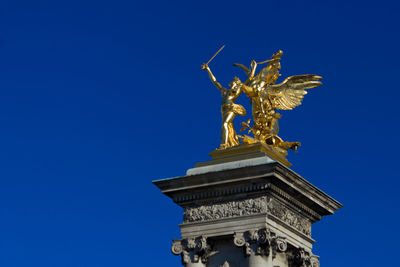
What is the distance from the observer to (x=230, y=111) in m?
26.8

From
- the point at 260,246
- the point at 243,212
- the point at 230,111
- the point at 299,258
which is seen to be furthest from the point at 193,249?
the point at 230,111

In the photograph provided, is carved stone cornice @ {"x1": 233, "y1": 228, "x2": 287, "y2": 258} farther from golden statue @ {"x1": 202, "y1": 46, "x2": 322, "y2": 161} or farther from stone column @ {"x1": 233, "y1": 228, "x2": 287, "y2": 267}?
golden statue @ {"x1": 202, "y1": 46, "x2": 322, "y2": 161}

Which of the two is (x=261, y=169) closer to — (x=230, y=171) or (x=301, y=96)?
(x=230, y=171)

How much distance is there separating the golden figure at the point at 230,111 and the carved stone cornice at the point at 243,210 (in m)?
2.12

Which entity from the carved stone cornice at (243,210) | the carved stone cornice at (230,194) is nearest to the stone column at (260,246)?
the carved stone cornice at (243,210)

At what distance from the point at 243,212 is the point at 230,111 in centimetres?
370

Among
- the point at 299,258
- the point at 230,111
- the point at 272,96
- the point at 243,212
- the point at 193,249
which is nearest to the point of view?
the point at 243,212

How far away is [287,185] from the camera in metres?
24.6

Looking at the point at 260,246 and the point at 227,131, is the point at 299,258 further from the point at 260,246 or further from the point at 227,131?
the point at 227,131

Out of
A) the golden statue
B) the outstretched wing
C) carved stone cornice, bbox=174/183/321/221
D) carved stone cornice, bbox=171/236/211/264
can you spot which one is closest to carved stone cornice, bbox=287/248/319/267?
carved stone cornice, bbox=174/183/321/221

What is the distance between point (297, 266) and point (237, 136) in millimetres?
4241

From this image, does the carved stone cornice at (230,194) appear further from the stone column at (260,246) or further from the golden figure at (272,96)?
the golden figure at (272,96)

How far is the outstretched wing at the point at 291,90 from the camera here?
27177mm

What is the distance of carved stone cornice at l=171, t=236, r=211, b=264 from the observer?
968 inches
